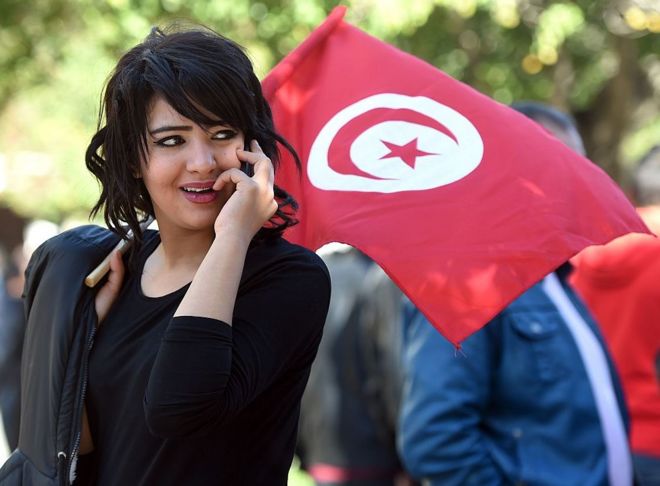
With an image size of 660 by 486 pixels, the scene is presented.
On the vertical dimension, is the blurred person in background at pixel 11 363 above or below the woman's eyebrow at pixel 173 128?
below

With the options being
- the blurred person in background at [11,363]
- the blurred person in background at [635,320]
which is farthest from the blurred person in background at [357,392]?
the blurred person in background at [11,363]

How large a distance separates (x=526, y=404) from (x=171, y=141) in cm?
148

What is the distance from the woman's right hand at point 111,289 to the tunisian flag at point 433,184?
0.55 metres

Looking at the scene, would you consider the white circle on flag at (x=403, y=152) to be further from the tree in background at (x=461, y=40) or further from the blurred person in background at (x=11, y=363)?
the blurred person in background at (x=11, y=363)

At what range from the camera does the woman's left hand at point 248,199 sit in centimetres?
218

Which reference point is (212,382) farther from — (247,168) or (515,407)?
(515,407)

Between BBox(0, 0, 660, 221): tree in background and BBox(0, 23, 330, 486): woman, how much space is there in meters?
3.91

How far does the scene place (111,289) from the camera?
95.0 inches

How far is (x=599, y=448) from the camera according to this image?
3297mm

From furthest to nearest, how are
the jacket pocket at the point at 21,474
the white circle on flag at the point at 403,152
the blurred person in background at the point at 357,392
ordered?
the blurred person in background at the point at 357,392, the white circle on flag at the point at 403,152, the jacket pocket at the point at 21,474

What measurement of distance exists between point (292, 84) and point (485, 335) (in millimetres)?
893

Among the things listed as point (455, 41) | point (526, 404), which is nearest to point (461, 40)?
point (455, 41)

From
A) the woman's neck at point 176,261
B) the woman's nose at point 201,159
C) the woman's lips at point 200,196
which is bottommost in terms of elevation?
the woman's neck at point 176,261

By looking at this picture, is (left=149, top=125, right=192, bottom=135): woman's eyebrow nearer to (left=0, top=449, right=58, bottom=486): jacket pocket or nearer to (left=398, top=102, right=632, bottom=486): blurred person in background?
(left=0, top=449, right=58, bottom=486): jacket pocket
